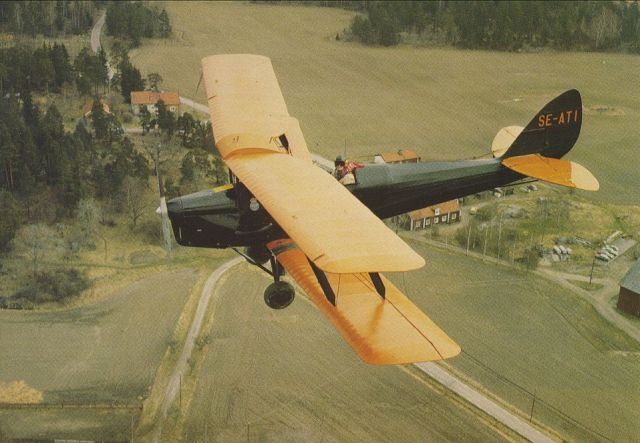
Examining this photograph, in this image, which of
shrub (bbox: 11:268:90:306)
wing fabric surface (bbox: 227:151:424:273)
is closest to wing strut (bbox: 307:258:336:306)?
wing fabric surface (bbox: 227:151:424:273)

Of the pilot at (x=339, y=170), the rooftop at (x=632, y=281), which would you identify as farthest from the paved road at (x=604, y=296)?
the pilot at (x=339, y=170)

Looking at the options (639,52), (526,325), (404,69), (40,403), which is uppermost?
(639,52)

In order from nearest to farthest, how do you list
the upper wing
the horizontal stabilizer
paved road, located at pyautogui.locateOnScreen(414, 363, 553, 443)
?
the upper wing → the horizontal stabilizer → paved road, located at pyautogui.locateOnScreen(414, 363, 553, 443)

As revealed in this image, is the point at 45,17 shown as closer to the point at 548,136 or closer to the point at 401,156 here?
the point at 401,156

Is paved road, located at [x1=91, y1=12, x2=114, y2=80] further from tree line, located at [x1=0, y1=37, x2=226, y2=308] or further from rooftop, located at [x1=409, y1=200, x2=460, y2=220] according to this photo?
rooftop, located at [x1=409, y1=200, x2=460, y2=220]

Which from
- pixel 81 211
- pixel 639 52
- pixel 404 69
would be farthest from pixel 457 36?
pixel 81 211

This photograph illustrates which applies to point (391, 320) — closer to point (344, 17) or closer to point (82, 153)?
point (82, 153)

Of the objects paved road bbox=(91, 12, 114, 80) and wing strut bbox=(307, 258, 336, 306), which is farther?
paved road bbox=(91, 12, 114, 80)
